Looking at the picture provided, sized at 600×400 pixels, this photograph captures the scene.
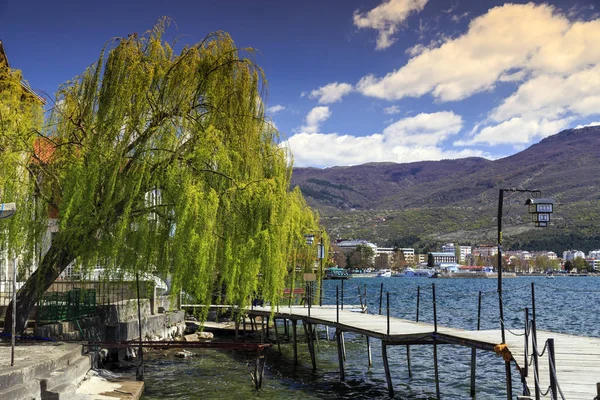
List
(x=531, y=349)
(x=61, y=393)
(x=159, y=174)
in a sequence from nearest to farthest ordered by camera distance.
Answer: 1. (x=61, y=393)
2. (x=531, y=349)
3. (x=159, y=174)

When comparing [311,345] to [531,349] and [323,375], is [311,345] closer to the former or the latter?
[323,375]

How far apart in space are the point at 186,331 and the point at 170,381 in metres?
12.8

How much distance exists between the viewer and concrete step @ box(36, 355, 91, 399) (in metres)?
13.3

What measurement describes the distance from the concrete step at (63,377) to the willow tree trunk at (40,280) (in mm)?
2184

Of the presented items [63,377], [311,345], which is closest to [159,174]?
[63,377]

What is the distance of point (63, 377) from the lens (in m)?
14.6

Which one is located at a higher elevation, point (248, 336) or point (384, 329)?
point (384, 329)

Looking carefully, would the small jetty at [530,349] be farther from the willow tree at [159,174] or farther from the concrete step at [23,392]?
the concrete step at [23,392]

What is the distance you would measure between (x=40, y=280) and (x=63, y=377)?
12.3 ft

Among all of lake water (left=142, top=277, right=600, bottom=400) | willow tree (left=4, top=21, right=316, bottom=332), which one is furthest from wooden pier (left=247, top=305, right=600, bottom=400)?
willow tree (left=4, top=21, right=316, bottom=332)

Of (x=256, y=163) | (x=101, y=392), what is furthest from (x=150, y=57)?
(x=101, y=392)

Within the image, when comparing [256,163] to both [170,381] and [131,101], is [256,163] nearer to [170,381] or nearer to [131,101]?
[131,101]

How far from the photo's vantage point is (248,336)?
3666 centimetres

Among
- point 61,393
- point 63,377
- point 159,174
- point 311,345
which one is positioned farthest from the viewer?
point 311,345
